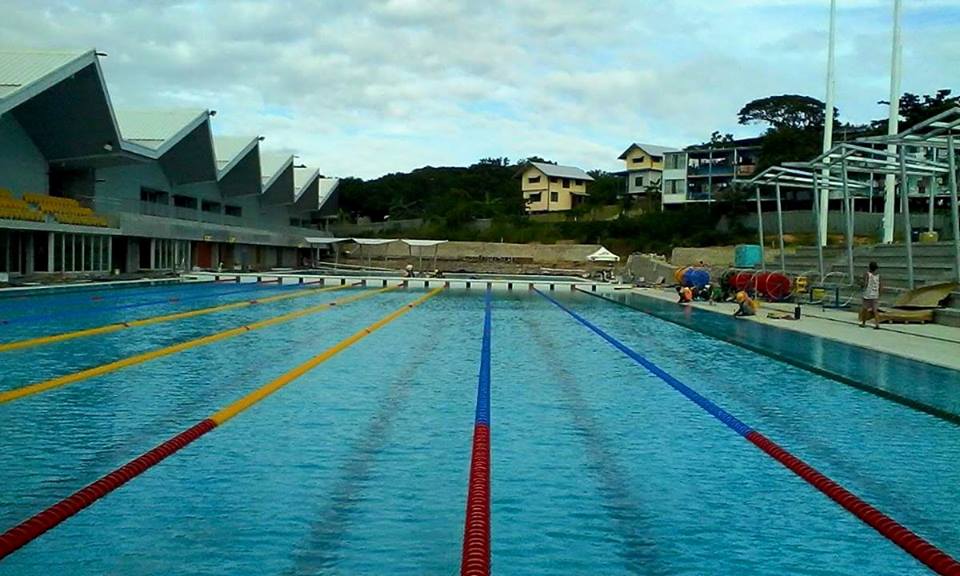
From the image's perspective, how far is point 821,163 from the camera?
72.9 ft

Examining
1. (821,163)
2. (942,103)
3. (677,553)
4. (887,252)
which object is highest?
(942,103)

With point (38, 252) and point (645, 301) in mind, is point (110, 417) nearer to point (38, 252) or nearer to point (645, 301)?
point (645, 301)

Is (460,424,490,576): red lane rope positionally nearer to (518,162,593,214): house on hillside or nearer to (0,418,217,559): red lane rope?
(0,418,217,559): red lane rope

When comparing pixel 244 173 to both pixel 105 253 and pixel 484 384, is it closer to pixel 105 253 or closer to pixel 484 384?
pixel 105 253

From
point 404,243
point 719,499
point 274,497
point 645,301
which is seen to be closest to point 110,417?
point 274,497

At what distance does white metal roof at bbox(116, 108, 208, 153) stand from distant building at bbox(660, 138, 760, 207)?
31319mm

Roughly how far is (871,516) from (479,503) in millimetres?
1949

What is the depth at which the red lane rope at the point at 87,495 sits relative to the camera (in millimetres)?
3950

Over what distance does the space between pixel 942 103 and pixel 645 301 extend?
92.1 feet

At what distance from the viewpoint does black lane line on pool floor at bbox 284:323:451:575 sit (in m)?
3.87

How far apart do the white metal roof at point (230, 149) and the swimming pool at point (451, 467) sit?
112 feet

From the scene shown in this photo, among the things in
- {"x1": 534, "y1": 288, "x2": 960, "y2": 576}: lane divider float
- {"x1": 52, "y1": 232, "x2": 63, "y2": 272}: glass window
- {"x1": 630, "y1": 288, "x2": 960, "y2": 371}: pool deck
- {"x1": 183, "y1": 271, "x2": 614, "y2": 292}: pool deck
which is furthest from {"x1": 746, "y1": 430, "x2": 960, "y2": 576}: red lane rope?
{"x1": 183, "y1": 271, "x2": 614, "y2": 292}: pool deck

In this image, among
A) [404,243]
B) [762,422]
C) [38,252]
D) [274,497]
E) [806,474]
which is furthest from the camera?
[404,243]

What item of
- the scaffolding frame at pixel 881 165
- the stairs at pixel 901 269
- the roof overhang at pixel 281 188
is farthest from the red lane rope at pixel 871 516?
the roof overhang at pixel 281 188
